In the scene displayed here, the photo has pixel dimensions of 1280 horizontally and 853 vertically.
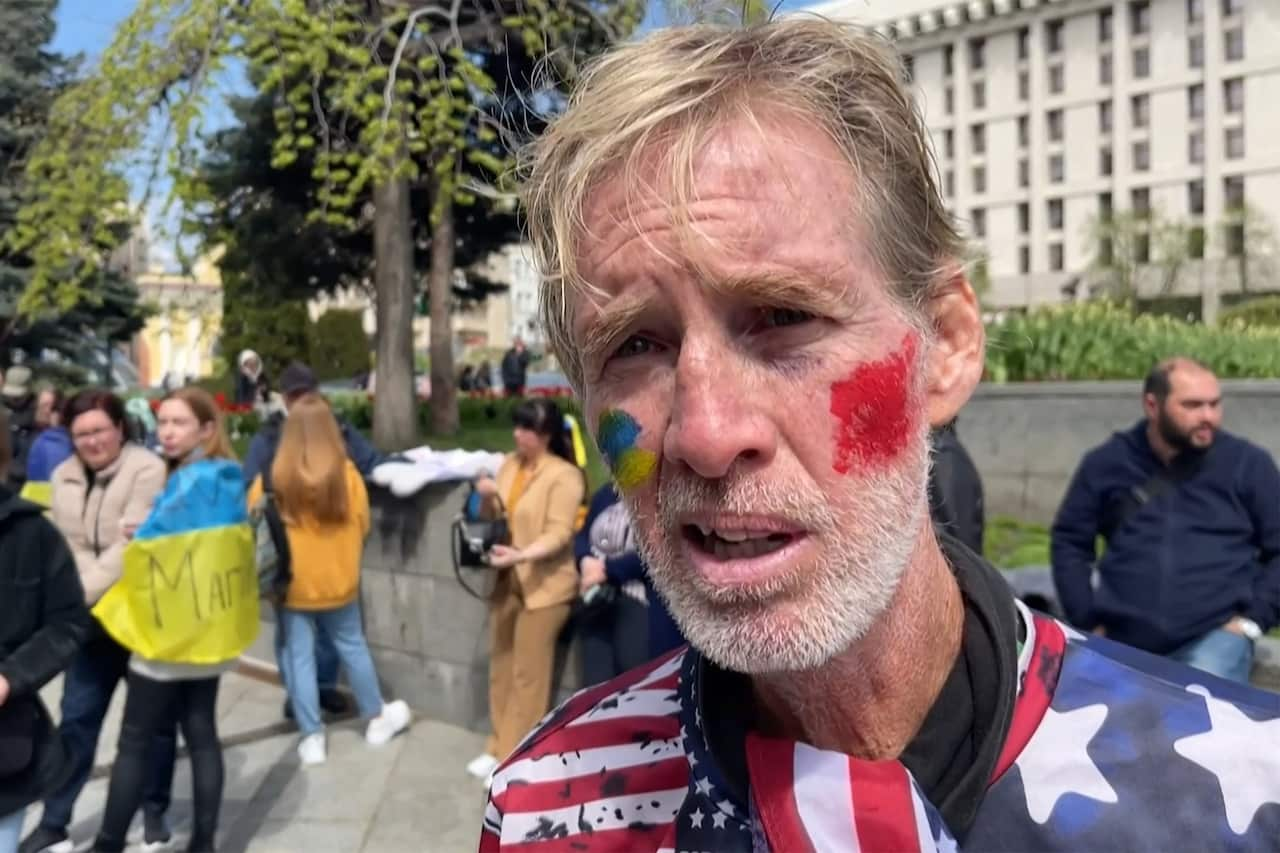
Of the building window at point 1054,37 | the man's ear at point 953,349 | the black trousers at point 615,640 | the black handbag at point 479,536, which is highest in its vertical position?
the building window at point 1054,37

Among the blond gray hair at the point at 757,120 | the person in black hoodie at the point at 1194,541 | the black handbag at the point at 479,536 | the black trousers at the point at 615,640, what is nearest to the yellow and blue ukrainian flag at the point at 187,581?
the black handbag at the point at 479,536

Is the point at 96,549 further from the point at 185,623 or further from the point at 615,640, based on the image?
the point at 615,640

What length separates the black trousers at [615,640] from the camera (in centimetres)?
504

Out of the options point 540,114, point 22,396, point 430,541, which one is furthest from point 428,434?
point 540,114

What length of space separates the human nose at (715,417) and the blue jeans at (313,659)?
5.08m

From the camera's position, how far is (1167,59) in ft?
201

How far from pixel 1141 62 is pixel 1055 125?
5.66 meters

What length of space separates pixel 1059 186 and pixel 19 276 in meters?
61.0

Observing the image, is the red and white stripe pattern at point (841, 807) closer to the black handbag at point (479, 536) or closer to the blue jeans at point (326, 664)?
the black handbag at point (479, 536)

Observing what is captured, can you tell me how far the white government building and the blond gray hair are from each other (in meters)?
56.1

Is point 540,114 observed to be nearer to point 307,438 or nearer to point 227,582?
point 227,582

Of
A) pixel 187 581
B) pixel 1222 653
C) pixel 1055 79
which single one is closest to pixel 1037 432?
pixel 1222 653

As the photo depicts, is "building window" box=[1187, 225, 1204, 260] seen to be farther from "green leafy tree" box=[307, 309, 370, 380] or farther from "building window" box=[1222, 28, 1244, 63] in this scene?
"green leafy tree" box=[307, 309, 370, 380]

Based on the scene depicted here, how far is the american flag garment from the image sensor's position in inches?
46.2
